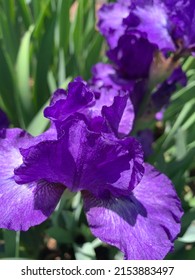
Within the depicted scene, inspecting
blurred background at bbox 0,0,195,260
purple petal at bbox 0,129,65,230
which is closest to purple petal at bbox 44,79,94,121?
purple petal at bbox 0,129,65,230

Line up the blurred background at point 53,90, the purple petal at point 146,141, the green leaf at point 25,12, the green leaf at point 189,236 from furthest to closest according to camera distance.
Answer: the green leaf at point 25,12
the purple petal at point 146,141
the blurred background at point 53,90
the green leaf at point 189,236

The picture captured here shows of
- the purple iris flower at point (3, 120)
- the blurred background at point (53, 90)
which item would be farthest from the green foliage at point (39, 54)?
the purple iris flower at point (3, 120)

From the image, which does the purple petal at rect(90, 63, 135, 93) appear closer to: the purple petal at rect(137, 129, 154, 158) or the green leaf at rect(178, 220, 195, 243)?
the purple petal at rect(137, 129, 154, 158)

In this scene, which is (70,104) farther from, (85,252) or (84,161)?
(85,252)

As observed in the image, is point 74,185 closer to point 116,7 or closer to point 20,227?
point 20,227

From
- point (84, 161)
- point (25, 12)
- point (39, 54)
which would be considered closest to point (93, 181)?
point (84, 161)

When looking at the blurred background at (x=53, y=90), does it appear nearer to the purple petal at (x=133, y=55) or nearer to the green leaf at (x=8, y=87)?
the green leaf at (x=8, y=87)

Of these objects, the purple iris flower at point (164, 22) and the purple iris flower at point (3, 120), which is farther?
the purple iris flower at point (3, 120)
